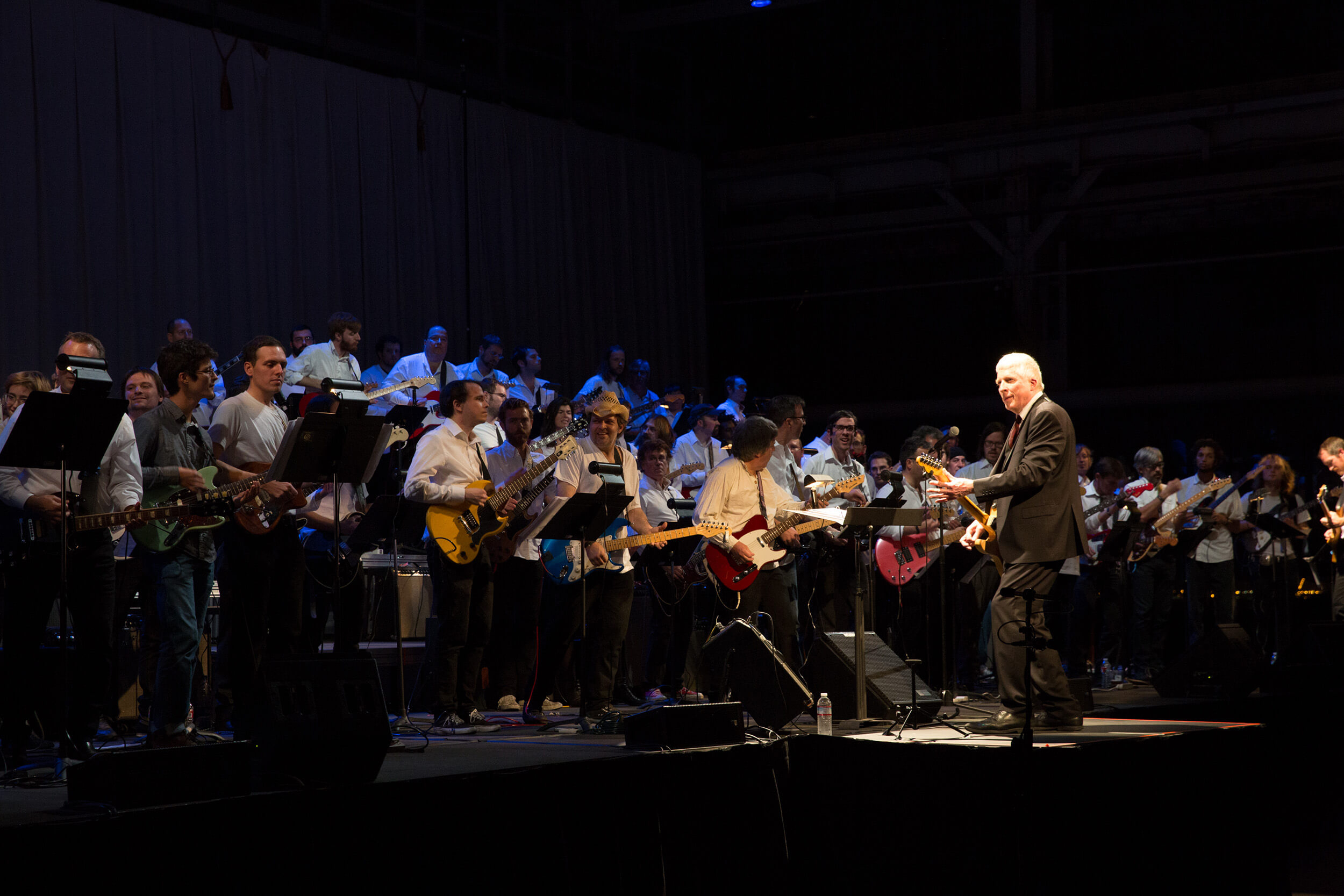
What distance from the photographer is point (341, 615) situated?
24.9 ft

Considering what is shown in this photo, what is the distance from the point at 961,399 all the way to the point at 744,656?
11.3m

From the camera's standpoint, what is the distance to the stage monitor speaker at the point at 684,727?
589 centimetres

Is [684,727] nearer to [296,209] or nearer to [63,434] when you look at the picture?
[63,434]

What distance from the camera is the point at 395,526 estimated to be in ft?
23.9

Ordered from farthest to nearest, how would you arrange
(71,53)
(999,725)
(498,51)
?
(498,51) → (71,53) → (999,725)

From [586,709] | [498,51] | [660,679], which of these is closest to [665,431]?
[660,679]

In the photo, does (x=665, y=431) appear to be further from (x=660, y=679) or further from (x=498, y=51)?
(x=498, y=51)

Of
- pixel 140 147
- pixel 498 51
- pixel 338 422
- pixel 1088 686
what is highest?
pixel 498 51

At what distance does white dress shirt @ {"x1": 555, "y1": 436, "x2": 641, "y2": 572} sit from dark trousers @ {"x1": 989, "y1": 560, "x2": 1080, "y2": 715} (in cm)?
213

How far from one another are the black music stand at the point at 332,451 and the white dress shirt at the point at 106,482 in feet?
2.02

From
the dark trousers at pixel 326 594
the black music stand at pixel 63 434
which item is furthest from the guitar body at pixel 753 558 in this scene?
the black music stand at pixel 63 434

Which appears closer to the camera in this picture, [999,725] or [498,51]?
[999,725]

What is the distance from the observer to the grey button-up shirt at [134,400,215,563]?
19.7 ft

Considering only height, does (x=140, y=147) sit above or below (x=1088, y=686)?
above
